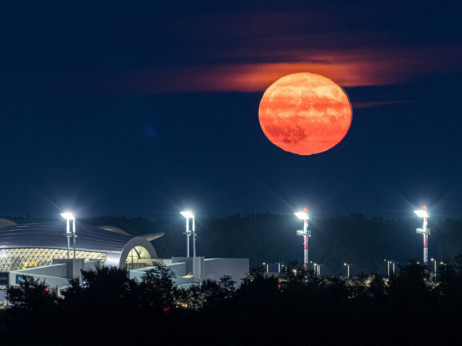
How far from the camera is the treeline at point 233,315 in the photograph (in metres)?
37.6

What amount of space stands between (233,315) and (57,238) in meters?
76.2

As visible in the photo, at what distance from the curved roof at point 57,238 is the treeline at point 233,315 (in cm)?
6599

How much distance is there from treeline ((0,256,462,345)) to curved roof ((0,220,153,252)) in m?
66.0

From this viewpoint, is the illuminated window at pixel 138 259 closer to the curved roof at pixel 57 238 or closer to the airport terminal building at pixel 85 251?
the airport terminal building at pixel 85 251

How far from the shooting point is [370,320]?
37.6 meters

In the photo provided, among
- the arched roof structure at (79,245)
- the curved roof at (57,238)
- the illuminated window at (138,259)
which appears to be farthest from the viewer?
the illuminated window at (138,259)

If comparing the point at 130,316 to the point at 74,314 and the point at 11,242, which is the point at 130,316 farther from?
the point at 11,242

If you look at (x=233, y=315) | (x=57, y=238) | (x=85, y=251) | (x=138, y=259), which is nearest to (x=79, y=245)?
(x=85, y=251)

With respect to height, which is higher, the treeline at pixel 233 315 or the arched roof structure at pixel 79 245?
the arched roof structure at pixel 79 245

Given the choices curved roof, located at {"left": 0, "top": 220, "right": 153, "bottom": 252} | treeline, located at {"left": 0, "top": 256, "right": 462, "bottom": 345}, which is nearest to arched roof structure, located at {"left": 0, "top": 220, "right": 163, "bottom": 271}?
curved roof, located at {"left": 0, "top": 220, "right": 153, "bottom": 252}

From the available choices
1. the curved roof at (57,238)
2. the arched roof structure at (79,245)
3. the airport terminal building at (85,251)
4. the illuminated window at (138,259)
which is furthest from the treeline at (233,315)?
the illuminated window at (138,259)

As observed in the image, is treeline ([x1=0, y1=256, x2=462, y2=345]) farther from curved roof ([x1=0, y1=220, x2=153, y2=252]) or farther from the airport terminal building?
curved roof ([x1=0, y1=220, x2=153, y2=252])

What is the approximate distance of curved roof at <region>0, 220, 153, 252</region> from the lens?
111812mm

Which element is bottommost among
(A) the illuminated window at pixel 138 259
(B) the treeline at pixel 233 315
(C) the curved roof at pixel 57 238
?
(B) the treeline at pixel 233 315
